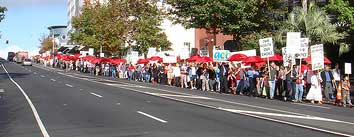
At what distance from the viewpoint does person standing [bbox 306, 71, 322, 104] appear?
2552cm

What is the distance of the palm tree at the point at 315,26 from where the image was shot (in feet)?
111

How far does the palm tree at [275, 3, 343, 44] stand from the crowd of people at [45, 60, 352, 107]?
2634 mm

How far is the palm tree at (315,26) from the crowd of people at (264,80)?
263 cm

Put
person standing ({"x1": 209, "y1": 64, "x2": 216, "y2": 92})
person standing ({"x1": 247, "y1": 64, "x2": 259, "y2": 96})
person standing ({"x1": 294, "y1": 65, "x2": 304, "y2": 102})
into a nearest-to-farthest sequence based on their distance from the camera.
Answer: person standing ({"x1": 294, "y1": 65, "x2": 304, "y2": 102}) → person standing ({"x1": 247, "y1": 64, "x2": 259, "y2": 96}) → person standing ({"x1": 209, "y1": 64, "x2": 216, "y2": 92})

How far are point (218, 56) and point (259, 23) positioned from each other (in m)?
4.23

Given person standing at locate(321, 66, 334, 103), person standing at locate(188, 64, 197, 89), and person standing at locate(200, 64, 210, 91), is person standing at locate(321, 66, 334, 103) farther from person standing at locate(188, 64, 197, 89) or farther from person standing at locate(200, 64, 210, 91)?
person standing at locate(188, 64, 197, 89)

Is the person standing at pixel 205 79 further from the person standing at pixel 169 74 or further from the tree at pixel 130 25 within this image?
the tree at pixel 130 25

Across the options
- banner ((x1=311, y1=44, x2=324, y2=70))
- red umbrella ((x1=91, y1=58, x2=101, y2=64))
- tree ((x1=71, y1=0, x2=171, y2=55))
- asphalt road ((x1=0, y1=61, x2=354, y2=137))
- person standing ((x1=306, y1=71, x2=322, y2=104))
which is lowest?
asphalt road ((x1=0, y1=61, x2=354, y2=137))

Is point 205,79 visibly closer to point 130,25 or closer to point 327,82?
point 327,82

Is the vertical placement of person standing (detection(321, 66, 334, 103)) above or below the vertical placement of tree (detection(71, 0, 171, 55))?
below

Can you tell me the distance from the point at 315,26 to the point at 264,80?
7116 millimetres

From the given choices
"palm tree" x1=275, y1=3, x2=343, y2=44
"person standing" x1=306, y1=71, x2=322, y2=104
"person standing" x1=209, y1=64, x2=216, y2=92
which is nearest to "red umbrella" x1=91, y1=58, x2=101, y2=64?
"person standing" x1=209, y1=64, x2=216, y2=92

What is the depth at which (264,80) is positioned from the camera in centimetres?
2897

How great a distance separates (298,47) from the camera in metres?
27.1
